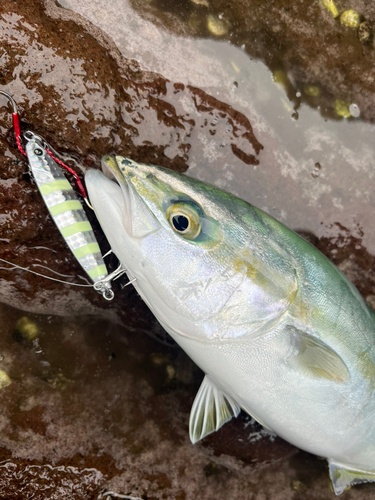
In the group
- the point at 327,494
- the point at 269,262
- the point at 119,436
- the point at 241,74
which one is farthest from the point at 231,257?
the point at 327,494

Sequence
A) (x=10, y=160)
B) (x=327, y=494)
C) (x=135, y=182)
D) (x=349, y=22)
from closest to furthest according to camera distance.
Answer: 1. (x=135, y=182)
2. (x=10, y=160)
3. (x=349, y=22)
4. (x=327, y=494)

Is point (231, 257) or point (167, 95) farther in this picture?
point (167, 95)

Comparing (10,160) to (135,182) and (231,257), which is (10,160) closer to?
(135,182)

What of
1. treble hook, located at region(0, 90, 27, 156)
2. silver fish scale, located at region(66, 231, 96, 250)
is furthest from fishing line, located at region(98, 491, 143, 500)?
treble hook, located at region(0, 90, 27, 156)

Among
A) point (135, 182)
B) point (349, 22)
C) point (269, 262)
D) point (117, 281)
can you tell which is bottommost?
point (117, 281)

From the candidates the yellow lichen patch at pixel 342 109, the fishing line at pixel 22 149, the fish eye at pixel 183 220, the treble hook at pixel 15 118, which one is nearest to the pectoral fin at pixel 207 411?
the fish eye at pixel 183 220

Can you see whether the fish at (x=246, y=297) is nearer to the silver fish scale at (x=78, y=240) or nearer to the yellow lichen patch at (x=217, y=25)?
the silver fish scale at (x=78, y=240)
